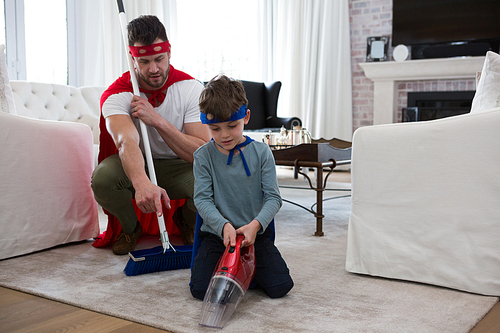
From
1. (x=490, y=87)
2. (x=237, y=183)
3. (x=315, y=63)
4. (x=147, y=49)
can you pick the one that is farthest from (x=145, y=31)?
(x=315, y=63)

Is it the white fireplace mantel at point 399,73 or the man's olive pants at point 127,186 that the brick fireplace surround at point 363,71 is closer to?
the white fireplace mantel at point 399,73

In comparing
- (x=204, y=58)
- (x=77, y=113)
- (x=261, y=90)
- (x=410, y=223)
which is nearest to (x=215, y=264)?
(x=410, y=223)

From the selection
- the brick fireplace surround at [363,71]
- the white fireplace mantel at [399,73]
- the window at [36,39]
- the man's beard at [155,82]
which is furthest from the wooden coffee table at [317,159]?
the window at [36,39]

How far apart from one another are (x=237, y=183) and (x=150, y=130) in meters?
0.75

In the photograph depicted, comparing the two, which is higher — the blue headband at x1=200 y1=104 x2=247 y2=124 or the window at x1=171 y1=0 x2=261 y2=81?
the window at x1=171 y1=0 x2=261 y2=81

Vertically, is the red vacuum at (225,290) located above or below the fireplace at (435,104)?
below

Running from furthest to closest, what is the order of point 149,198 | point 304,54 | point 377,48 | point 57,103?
point 304,54 < point 377,48 < point 57,103 < point 149,198

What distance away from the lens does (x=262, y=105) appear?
5023 millimetres

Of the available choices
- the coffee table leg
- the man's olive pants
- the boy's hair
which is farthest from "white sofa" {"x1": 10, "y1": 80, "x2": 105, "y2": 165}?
the boy's hair

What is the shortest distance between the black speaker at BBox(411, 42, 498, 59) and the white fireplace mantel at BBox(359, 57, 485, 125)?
269mm

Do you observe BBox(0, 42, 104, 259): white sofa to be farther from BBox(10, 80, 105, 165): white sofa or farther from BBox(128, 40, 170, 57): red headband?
BBox(10, 80, 105, 165): white sofa

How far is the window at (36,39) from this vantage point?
4496mm

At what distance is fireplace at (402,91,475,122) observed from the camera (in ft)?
16.0

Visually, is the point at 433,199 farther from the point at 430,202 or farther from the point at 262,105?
the point at 262,105
